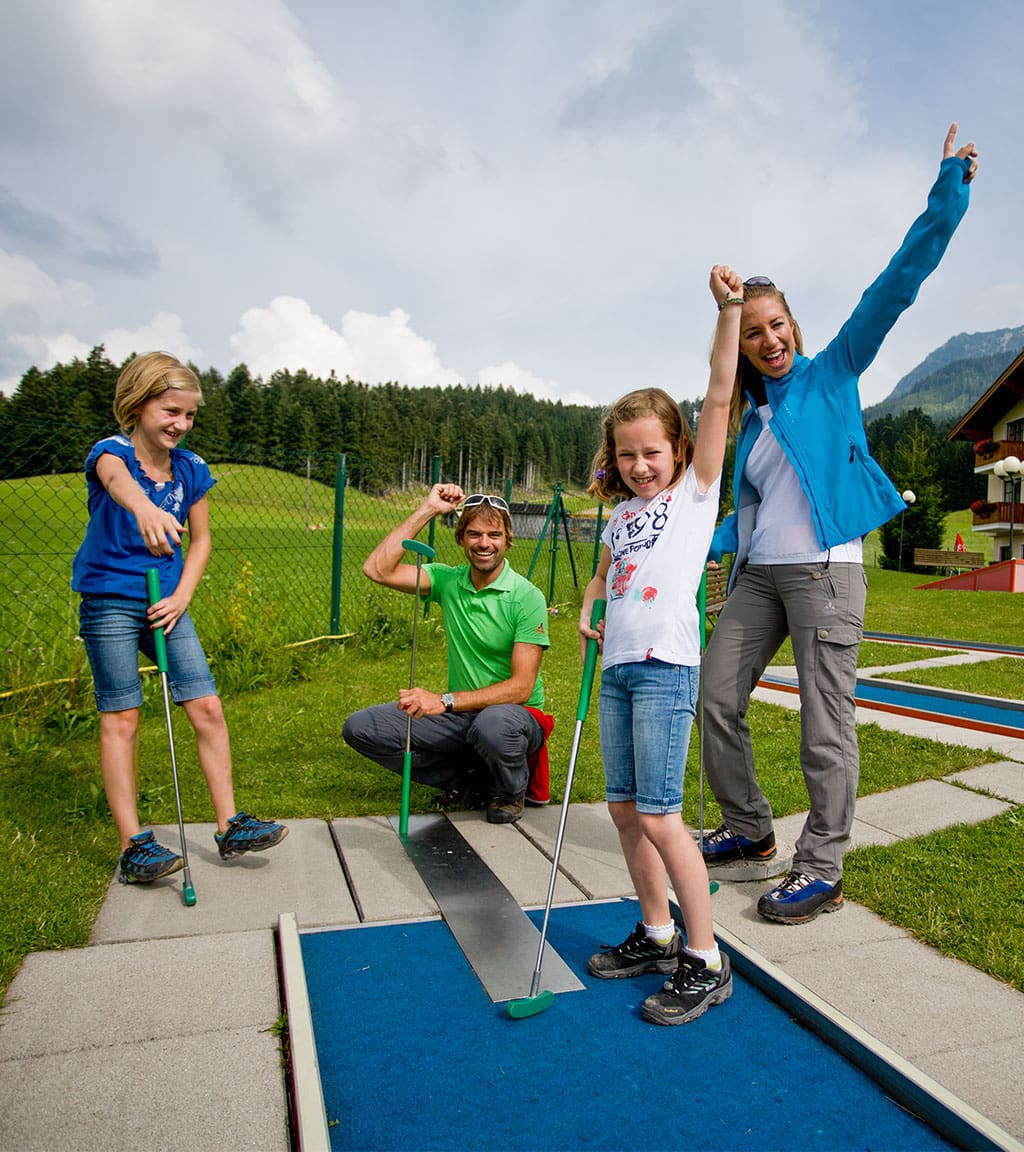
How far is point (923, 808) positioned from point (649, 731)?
2.13m

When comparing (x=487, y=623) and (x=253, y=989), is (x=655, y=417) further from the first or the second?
(x=253, y=989)

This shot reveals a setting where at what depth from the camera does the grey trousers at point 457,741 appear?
3.46 metres

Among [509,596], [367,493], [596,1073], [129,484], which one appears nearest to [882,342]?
[509,596]

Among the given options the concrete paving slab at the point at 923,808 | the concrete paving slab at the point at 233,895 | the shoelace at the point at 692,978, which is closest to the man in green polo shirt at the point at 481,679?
the concrete paving slab at the point at 233,895

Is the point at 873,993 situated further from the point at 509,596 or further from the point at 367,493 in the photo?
the point at 367,493

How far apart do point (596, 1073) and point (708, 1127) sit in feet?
0.90

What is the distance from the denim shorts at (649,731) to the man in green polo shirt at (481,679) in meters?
1.17

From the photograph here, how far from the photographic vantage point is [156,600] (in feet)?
9.54

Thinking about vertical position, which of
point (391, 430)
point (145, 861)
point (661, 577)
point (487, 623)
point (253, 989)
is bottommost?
point (253, 989)

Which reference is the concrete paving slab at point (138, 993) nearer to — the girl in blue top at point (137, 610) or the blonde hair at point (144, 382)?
the girl in blue top at point (137, 610)

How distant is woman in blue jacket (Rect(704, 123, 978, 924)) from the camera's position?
2.68 metres

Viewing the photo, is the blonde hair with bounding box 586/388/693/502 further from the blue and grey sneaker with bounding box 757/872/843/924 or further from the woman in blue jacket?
the blue and grey sneaker with bounding box 757/872/843/924

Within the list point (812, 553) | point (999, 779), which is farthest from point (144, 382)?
point (999, 779)

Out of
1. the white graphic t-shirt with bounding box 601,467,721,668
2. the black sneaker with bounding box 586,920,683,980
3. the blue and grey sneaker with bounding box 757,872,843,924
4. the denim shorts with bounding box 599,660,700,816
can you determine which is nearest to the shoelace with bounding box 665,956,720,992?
the black sneaker with bounding box 586,920,683,980
